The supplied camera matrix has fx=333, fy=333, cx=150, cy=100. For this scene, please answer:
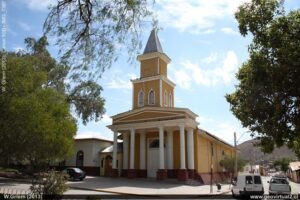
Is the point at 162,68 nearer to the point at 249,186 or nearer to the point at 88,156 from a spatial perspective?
the point at 88,156

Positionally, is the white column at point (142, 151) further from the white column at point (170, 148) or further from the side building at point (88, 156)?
the side building at point (88, 156)

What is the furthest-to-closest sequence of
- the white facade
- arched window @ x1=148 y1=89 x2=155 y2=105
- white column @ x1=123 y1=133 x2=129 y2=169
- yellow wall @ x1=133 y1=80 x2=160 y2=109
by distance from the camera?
the white facade < arched window @ x1=148 y1=89 x2=155 y2=105 < yellow wall @ x1=133 y1=80 x2=160 y2=109 < white column @ x1=123 y1=133 x2=129 y2=169

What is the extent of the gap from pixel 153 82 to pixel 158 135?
6.87 meters

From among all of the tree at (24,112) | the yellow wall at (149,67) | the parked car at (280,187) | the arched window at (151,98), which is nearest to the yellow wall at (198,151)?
the arched window at (151,98)

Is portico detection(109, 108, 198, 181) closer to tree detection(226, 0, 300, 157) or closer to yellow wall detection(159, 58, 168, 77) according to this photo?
yellow wall detection(159, 58, 168, 77)

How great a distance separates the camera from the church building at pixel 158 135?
35.0m

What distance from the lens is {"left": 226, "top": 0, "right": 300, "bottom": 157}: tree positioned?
1241cm

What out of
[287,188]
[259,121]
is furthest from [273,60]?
[287,188]

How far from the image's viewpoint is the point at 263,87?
1299cm

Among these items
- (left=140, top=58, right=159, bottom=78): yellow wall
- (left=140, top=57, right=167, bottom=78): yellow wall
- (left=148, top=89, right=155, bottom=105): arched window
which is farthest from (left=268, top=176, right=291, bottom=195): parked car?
(left=140, top=58, right=159, bottom=78): yellow wall

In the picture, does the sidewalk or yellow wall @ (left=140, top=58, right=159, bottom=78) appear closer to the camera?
the sidewalk

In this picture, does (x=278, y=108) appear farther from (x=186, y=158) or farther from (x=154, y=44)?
(x=154, y=44)

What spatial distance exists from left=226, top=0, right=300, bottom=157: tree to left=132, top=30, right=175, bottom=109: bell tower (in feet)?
87.7

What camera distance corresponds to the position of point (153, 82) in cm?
4150
